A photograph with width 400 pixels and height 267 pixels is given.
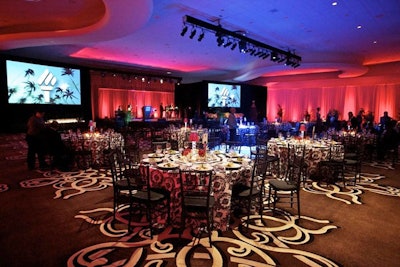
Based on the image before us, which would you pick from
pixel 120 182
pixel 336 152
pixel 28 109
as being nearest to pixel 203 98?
pixel 28 109

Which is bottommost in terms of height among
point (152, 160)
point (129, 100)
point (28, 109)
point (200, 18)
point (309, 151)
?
point (309, 151)

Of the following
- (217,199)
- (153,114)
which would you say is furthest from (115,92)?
(217,199)

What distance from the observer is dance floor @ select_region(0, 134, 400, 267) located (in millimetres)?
3000

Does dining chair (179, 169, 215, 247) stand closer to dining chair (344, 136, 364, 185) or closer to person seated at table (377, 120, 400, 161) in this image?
dining chair (344, 136, 364, 185)

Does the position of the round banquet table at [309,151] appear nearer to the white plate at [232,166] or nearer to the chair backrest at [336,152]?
the chair backrest at [336,152]

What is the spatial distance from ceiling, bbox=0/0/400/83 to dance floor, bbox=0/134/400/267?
3817mm

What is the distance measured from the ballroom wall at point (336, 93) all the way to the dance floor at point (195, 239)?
1036 cm

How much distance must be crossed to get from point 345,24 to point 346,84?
9016 mm

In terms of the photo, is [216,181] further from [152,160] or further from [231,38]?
[231,38]

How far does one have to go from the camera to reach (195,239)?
11.2 ft

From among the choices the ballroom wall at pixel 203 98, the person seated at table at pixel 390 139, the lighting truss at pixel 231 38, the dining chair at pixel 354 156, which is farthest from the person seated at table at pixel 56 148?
the ballroom wall at pixel 203 98

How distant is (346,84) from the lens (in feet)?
48.9

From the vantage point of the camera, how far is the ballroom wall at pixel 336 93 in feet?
43.4

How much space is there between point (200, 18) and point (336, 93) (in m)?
11.7
